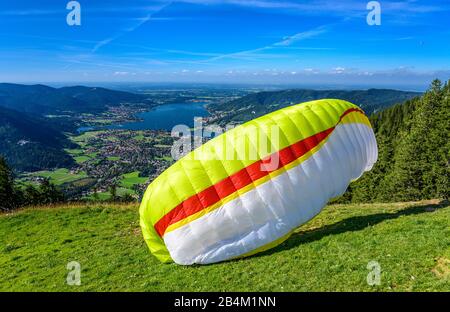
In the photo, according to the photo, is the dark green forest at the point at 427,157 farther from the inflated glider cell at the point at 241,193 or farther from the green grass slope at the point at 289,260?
the inflated glider cell at the point at 241,193

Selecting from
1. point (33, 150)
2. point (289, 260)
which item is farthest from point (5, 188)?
point (33, 150)

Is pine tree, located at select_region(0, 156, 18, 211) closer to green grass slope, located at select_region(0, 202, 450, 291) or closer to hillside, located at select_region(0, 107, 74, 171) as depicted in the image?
green grass slope, located at select_region(0, 202, 450, 291)

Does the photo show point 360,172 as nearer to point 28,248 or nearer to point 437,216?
point 437,216

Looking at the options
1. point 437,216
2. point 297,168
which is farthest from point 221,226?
point 437,216

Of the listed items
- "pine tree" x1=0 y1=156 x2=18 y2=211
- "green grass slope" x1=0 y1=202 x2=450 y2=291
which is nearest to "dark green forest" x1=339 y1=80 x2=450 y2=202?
"green grass slope" x1=0 y1=202 x2=450 y2=291

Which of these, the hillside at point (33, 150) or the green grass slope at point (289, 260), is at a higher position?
the green grass slope at point (289, 260)

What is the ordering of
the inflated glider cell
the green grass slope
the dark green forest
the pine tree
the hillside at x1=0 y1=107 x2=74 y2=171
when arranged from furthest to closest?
1. the hillside at x1=0 y1=107 x2=74 y2=171
2. the pine tree
3. the dark green forest
4. the inflated glider cell
5. the green grass slope

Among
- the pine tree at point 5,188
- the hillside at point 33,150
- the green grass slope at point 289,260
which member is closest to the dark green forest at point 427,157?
the green grass slope at point 289,260
